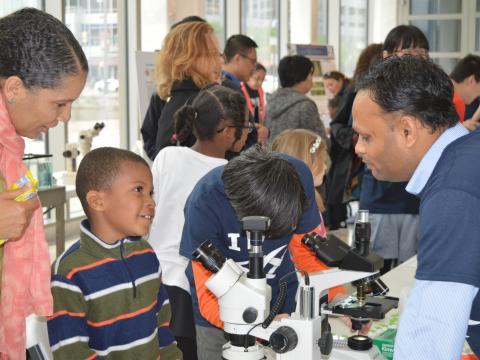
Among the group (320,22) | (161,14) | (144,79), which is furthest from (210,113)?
(320,22)

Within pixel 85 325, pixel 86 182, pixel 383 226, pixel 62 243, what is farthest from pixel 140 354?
pixel 62 243

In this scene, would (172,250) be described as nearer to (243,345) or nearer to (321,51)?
(243,345)

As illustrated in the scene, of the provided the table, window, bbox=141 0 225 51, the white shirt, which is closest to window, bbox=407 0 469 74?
window, bbox=141 0 225 51

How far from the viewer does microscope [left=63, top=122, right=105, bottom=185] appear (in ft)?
17.9

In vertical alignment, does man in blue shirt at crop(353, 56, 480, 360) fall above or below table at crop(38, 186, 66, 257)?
above

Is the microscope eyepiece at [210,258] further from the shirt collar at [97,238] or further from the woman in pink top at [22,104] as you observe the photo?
the shirt collar at [97,238]

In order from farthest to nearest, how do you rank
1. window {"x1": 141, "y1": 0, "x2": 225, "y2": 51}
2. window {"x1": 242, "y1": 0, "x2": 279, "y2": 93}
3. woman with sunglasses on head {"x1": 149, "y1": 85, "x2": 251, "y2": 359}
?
window {"x1": 242, "y1": 0, "x2": 279, "y2": 93}
window {"x1": 141, "y1": 0, "x2": 225, "y2": 51}
woman with sunglasses on head {"x1": 149, "y1": 85, "x2": 251, "y2": 359}

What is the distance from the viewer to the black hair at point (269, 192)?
1.71 m

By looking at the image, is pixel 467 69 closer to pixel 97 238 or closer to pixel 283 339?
pixel 97 238

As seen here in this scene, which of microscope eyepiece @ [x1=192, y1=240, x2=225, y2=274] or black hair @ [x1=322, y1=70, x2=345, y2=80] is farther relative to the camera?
black hair @ [x1=322, y1=70, x2=345, y2=80]

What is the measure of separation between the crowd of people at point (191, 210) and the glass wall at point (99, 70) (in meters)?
4.02

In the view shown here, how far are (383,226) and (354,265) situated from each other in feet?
6.67

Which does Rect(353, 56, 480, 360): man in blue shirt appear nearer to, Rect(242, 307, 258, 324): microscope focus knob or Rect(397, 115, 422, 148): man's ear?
Rect(397, 115, 422, 148): man's ear

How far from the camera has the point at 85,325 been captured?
1781 mm
